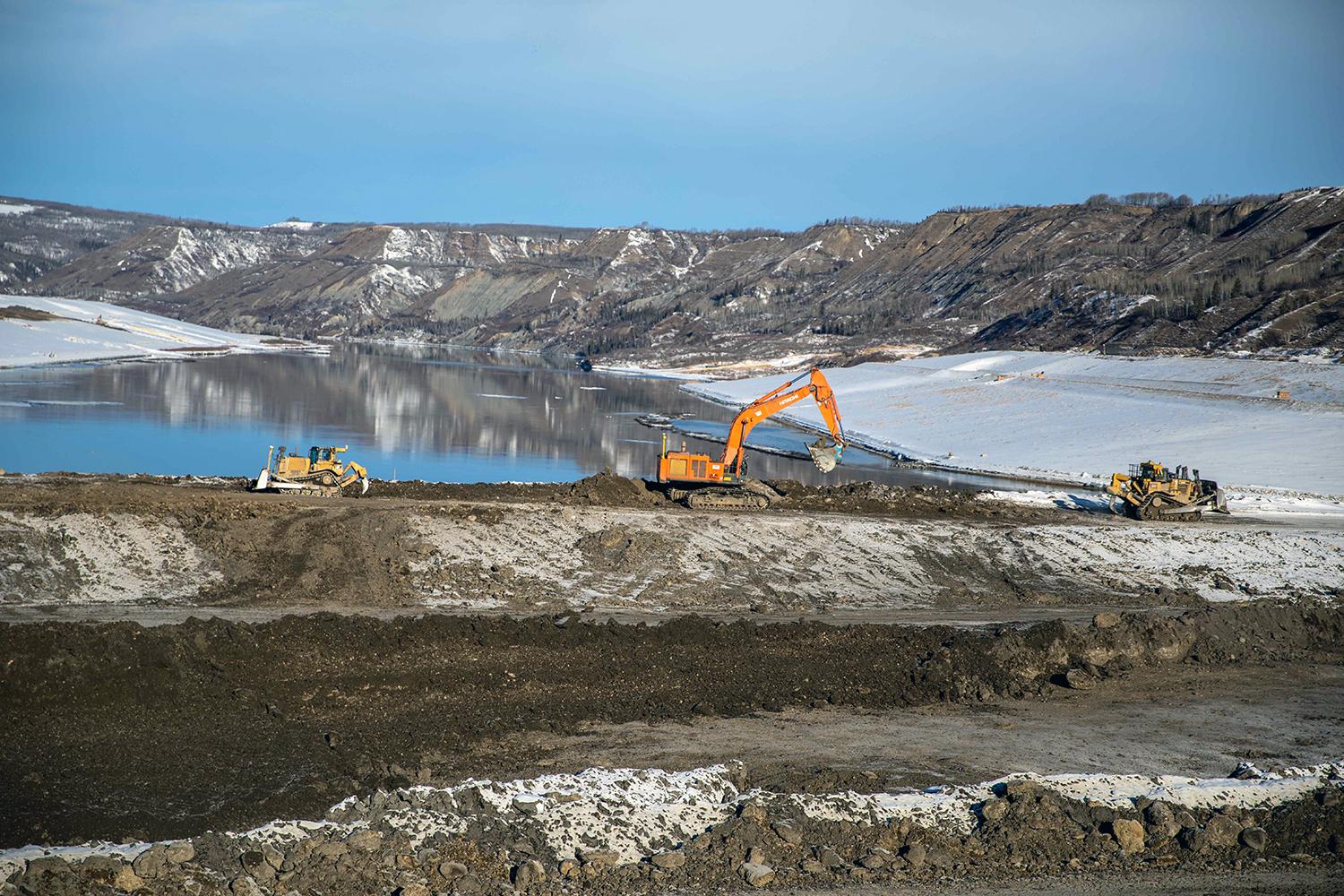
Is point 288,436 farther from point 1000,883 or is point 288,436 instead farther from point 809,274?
point 809,274

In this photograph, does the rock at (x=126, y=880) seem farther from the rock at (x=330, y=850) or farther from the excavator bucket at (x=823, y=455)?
the excavator bucket at (x=823, y=455)

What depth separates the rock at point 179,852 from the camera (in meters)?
9.09

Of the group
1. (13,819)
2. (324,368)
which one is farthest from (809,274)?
(13,819)

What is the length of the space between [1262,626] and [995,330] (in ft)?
312

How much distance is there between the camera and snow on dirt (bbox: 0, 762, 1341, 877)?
10.0m

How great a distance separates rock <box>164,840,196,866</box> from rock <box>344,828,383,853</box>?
124 cm

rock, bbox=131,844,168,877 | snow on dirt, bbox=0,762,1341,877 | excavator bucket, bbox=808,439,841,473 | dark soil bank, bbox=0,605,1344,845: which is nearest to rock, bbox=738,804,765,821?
snow on dirt, bbox=0,762,1341,877

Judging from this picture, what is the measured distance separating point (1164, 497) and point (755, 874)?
1000 inches

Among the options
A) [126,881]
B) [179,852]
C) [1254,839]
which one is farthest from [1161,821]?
[126,881]

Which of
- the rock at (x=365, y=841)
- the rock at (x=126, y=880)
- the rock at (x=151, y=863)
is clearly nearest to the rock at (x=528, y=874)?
the rock at (x=365, y=841)

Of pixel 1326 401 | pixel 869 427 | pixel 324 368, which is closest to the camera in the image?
pixel 1326 401

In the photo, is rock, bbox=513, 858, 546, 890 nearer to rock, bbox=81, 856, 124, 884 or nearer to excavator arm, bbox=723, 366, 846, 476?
rock, bbox=81, 856, 124, 884

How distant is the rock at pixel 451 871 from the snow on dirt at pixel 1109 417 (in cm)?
3551

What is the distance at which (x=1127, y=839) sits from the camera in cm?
1086
